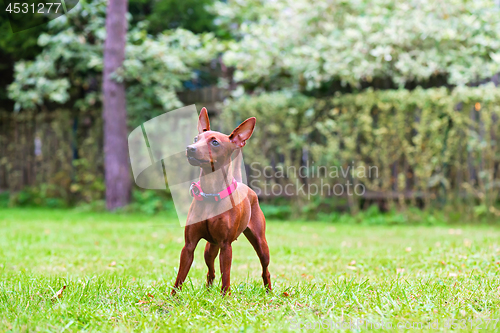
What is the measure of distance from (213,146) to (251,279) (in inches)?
47.5

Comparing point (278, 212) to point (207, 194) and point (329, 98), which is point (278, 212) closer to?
point (329, 98)

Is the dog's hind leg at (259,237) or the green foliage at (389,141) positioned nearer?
the dog's hind leg at (259,237)

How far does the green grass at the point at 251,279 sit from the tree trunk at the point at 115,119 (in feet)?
6.09

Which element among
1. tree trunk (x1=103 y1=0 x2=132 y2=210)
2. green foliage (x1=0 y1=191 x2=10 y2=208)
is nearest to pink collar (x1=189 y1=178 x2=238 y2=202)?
tree trunk (x1=103 y1=0 x2=132 y2=210)

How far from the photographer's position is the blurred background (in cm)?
719

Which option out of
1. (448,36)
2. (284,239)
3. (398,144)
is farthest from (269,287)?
(448,36)

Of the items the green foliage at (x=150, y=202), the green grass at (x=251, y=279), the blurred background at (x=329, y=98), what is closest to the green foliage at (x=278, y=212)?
the blurred background at (x=329, y=98)

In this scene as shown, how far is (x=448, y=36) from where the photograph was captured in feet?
23.6

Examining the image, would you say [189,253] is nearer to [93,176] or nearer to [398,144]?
[398,144]

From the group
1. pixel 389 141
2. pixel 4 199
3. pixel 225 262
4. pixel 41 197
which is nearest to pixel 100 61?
pixel 41 197

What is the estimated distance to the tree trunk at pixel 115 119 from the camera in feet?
27.5

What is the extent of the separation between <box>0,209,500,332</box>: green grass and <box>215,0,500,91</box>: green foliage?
2.64m

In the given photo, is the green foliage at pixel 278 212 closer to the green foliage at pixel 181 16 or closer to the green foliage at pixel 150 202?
the green foliage at pixel 150 202

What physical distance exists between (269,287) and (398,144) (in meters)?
5.33
